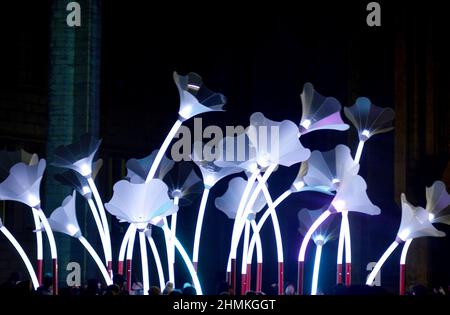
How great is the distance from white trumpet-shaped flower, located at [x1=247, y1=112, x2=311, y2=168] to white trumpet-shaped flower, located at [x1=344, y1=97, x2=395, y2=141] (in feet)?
6.93

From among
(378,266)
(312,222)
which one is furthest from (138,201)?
(312,222)

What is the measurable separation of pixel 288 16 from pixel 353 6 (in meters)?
2.30

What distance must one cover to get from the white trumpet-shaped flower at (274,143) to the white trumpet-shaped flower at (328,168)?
1376mm

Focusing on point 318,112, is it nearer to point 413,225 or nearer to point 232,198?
point 413,225

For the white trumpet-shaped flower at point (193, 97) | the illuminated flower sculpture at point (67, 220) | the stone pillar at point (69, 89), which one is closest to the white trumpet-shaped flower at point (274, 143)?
the white trumpet-shaped flower at point (193, 97)

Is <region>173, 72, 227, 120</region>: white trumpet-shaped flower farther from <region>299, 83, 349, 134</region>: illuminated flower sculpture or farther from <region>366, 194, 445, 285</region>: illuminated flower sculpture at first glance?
<region>366, 194, 445, 285</region>: illuminated flower sculpture

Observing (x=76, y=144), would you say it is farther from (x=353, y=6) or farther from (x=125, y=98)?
(x=353, y=6)

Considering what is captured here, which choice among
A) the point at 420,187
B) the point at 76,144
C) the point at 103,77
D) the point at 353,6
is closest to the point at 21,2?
the point at 103,77

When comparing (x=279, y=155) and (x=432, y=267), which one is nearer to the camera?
(x=279, y=155)

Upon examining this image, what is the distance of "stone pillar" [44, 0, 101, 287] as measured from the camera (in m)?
23.6

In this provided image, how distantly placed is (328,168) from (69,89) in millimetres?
6684

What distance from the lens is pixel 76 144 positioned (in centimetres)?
2053

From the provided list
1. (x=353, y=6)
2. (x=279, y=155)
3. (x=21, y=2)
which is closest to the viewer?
(x=279, y=155)

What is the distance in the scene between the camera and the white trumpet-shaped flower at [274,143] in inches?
779
